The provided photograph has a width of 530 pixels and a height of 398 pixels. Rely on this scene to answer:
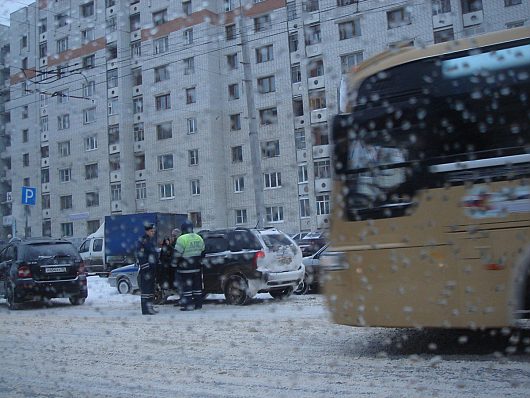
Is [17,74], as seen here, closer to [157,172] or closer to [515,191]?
[157,172]

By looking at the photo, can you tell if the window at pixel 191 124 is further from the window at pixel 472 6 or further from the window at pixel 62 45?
the window at pixel 472 6

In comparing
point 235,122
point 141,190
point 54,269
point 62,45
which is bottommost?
point 54,269

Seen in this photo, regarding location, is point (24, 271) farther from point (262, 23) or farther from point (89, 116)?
point (262, 23)

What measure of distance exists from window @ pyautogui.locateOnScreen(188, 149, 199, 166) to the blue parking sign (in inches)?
314

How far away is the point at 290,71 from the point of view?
19594 millimetres

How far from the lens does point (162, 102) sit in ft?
65.3

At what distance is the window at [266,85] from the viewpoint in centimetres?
1923

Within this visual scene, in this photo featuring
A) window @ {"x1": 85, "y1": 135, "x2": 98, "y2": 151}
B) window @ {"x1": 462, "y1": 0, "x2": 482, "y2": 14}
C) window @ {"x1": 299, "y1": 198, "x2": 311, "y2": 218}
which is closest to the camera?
window @ {"x1": 462, "y1": 0, "x2": 482, "y2": 14}

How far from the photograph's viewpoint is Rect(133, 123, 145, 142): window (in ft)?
67.2

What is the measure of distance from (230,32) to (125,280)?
7.22 meters

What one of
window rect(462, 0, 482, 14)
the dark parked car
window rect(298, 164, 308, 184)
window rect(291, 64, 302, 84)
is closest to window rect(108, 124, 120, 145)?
window rect(291, 64, 302, 84)

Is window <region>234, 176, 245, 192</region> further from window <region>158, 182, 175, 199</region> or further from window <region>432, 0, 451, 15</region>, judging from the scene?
window <region>432, 0, 451, 15</region>

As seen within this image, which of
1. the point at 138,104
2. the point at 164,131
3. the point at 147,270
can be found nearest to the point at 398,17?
the point at 147,270

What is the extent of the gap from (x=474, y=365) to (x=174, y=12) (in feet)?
38.5
